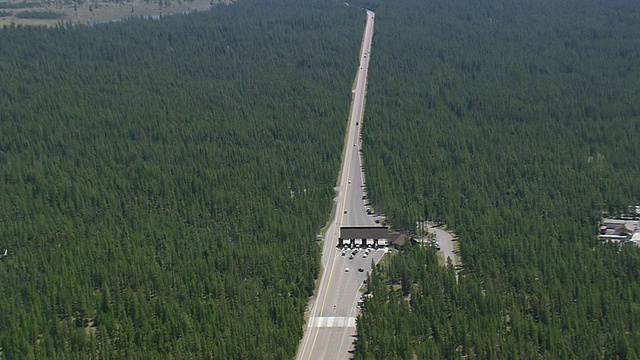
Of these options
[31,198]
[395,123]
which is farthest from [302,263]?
[395,123]

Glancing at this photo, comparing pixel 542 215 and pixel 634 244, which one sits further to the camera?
pixel 542 215

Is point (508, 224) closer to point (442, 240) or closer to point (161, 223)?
point (442, 240)

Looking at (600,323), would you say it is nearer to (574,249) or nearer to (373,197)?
(574,249)

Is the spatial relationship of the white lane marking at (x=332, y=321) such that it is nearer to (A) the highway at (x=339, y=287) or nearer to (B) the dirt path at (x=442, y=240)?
(A) the highway at (x=339, y=287)

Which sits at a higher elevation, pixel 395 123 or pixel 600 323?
pixel 395 123

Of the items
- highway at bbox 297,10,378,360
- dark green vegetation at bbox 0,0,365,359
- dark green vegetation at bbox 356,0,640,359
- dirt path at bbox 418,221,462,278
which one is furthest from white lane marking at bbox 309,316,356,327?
dirt path at bbox 418,221,462,278

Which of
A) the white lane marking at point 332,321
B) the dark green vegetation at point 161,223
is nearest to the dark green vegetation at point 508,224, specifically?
the white lane marking at point 332,321

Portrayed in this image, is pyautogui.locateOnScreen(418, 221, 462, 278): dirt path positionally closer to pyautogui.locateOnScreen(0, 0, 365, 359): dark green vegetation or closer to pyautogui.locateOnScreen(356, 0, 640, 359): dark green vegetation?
pyautogui.locateOnScreen(356, 0, 640, 359): dark green vegetation
